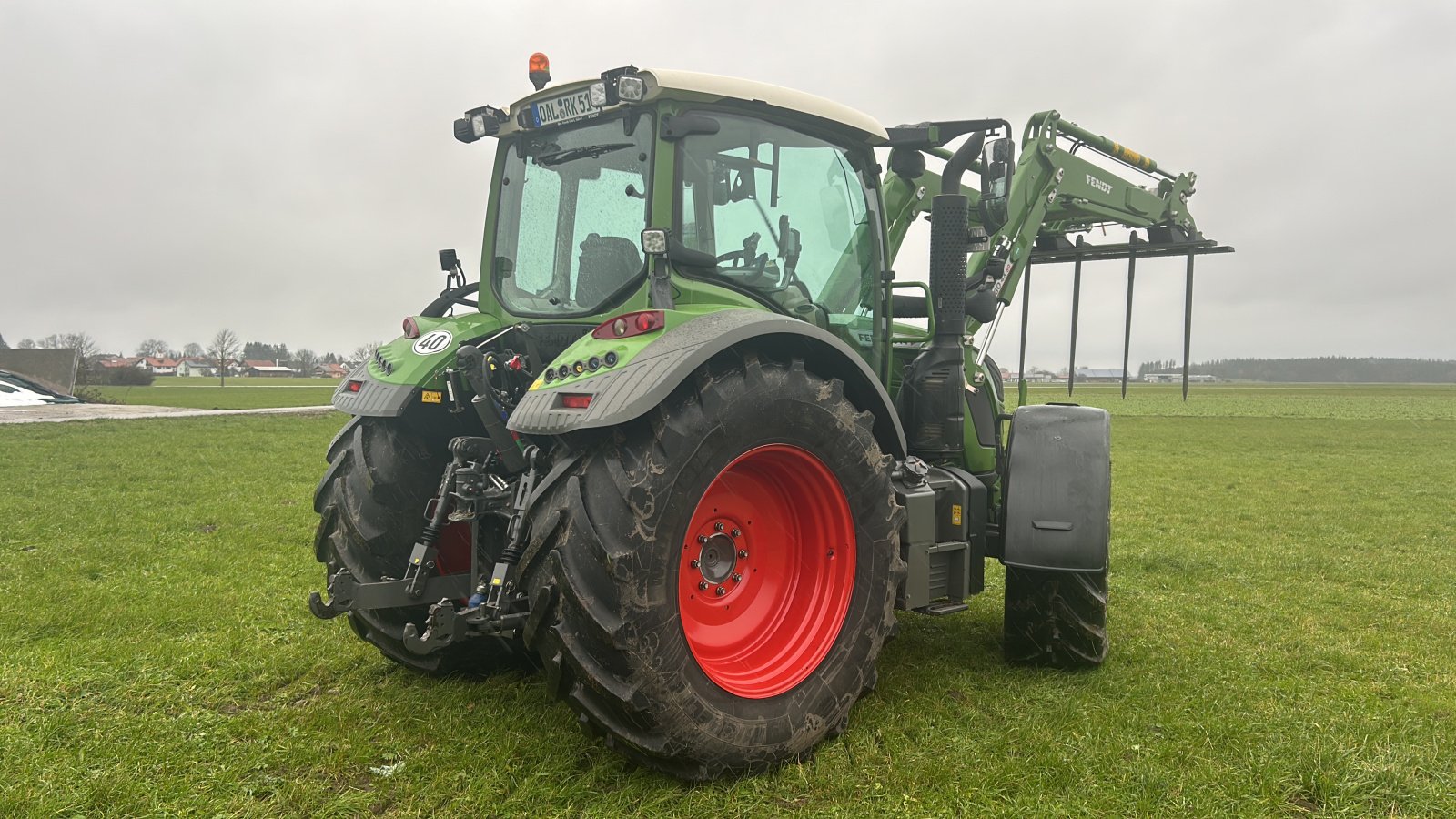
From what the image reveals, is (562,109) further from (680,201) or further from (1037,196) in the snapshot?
(1037,196)

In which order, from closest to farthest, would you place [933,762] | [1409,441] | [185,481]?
[933,762] → [185,481] → [1409,441]

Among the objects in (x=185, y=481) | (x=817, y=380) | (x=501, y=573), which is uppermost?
(x=817, y=380)

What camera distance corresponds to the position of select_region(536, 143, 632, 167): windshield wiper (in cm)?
399

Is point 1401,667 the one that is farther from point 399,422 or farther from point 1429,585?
point 399,422

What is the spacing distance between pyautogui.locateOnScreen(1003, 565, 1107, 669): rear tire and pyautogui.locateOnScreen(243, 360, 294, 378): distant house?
412ft

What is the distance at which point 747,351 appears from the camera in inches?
136

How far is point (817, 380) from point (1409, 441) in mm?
23712

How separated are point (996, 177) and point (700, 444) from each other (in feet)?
7.87

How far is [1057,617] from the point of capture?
14.8 feet

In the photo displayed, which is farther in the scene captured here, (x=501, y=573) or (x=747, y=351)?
(x=747, y=351)

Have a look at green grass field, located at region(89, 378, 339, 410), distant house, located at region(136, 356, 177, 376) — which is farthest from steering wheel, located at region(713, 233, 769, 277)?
distant house, located at region(136, 356, 177, 376)

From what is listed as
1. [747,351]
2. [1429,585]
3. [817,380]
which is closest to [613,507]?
[747,351]

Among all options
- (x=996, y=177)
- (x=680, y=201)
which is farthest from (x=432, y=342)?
(x=996, y=177)

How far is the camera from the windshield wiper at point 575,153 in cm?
399
